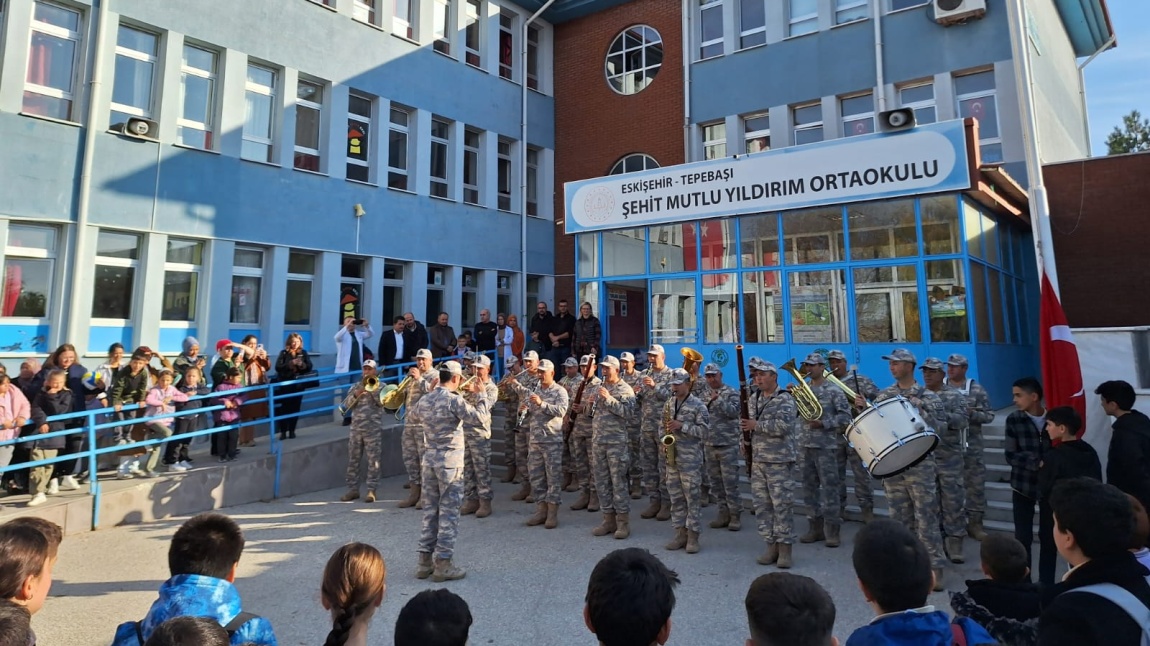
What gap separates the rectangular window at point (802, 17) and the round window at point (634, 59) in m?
3.48

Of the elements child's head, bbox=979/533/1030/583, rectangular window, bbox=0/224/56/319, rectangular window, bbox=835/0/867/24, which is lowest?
child's head, bbox=979/533/1030/583

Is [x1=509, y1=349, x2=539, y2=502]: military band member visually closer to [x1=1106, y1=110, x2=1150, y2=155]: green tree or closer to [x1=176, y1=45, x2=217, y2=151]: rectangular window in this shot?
[x1=176, y1=45, x2=217, y2=151]: rectangular window

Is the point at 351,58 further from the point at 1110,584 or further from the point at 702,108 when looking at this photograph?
the point at 1110,584

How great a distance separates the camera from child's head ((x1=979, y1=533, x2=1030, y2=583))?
9.41ft

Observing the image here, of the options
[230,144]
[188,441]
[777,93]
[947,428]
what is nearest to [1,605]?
[947,428]

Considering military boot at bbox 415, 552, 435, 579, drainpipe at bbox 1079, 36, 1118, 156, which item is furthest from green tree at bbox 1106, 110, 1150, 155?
military boot at bbox 415, 552, 435, 579

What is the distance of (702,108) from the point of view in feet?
53.5

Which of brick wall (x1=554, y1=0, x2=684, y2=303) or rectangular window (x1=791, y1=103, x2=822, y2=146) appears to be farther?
brick wall (x1=554, y1=0, x2=684, y2=303)

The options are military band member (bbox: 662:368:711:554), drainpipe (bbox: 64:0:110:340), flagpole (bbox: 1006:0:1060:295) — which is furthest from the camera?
drainpipe (bbox: 64:0:110:340)

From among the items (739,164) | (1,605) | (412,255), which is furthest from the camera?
(412,255)

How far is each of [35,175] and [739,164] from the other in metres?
11.7

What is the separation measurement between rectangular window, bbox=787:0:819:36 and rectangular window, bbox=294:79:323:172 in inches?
439

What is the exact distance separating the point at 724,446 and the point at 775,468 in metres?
1.41

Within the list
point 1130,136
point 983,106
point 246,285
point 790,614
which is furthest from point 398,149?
point 1130,136
